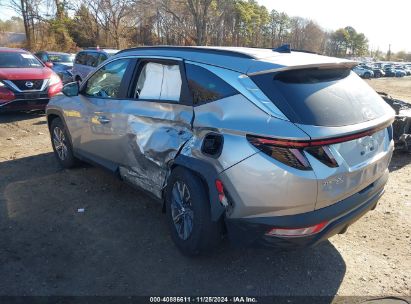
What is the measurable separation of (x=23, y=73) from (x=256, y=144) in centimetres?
866

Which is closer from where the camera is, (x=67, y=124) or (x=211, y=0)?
(x=67, y=124)

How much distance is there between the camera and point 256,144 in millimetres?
2676

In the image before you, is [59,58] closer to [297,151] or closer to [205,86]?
[205,86]

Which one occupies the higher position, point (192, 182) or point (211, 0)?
point (211, 0)

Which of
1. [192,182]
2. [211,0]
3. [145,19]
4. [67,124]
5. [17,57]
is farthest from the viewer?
[145,19]

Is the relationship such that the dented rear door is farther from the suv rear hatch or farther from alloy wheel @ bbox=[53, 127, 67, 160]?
alloy wheel @ bbox=[53, 127, 67, 160]

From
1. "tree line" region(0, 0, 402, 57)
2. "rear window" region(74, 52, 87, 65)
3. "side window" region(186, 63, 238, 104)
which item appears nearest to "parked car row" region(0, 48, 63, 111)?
"rear window" region(74, 52, 87, 65)

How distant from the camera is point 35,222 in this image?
4.07 meters

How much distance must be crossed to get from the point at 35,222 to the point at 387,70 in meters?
59.8

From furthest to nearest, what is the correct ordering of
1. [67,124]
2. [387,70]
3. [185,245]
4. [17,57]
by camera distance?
[387,70], [17,57], [67,124], [185,245]

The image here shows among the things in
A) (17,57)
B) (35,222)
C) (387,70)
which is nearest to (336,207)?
(35,222)

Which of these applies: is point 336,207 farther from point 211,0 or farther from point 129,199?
point 211,0

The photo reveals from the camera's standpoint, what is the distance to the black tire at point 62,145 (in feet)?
18.0

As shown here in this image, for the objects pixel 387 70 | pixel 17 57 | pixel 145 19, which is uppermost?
pixel 145 19
